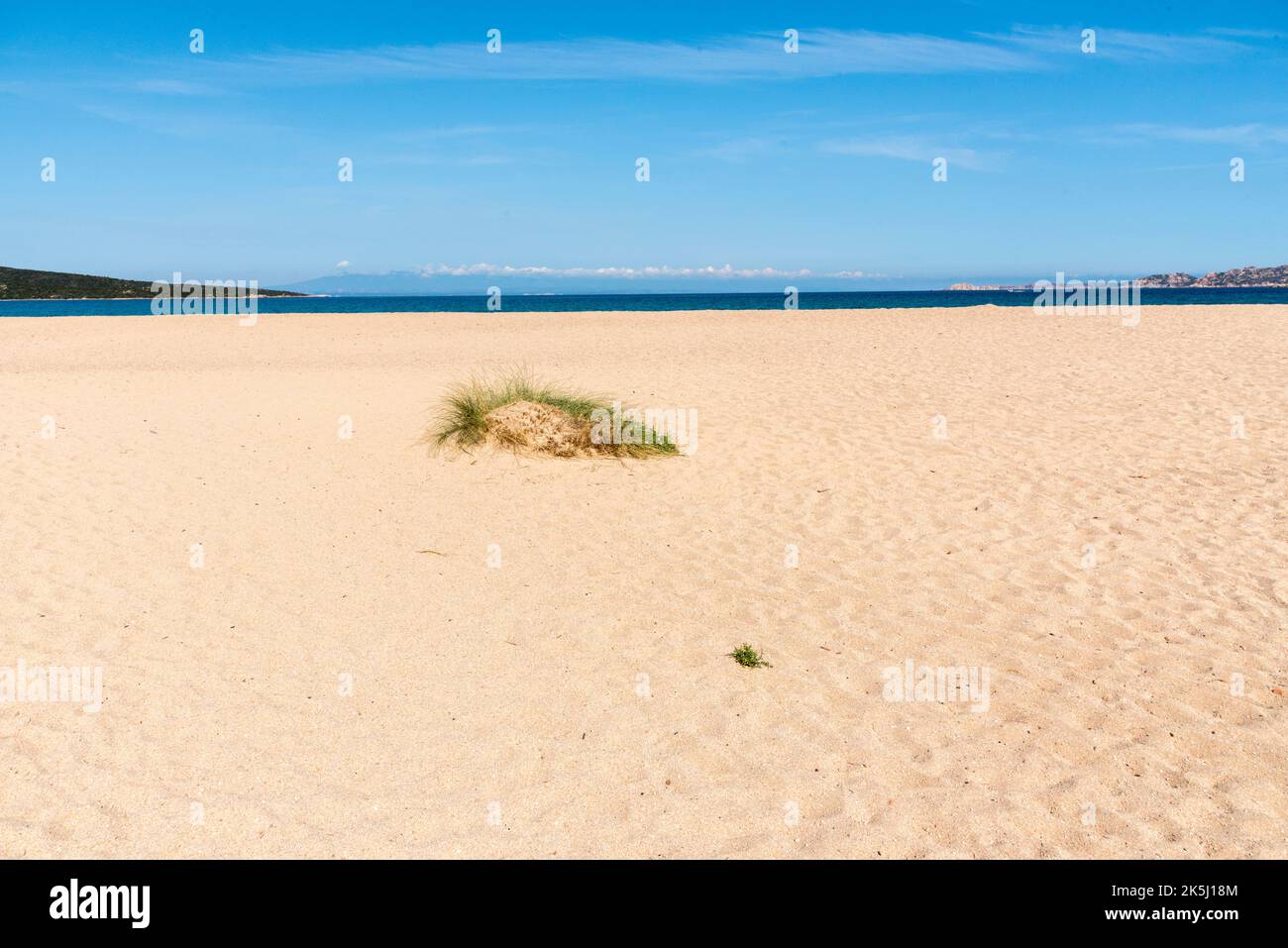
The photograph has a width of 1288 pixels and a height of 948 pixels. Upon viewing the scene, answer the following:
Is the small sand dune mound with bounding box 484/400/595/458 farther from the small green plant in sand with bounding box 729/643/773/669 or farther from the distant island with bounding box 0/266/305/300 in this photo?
the distant island with bounding box 0/266/305/300

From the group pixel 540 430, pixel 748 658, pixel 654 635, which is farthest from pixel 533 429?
pixel 748 658

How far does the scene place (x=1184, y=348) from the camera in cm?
1772

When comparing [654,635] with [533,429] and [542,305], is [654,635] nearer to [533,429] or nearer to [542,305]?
[533,429]

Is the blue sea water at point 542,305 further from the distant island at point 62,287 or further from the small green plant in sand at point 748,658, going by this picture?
the small green plant in sand at point 748,658

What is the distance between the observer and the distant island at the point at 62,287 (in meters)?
93.5

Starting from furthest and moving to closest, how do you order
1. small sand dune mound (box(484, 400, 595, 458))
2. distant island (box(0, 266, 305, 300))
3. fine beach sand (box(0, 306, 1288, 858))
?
distant island (box(0, 266, 305, 300)) → small sand dune mound (box(484, 400, 595, 458)) → fine beach sand (box(0, 306, 1288, 858))

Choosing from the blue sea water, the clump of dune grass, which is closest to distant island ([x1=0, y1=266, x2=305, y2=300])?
the blue sea water

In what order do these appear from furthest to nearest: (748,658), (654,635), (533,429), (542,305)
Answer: (542,305) < (533,429) < (654,635) < (748,658)

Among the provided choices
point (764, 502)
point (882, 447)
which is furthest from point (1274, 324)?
point (764, 502)

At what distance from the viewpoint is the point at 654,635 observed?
506cm

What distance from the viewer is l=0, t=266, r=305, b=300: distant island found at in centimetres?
9350

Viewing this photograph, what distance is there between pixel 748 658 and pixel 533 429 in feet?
17.0

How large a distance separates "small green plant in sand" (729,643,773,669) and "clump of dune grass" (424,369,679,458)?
4.59m
